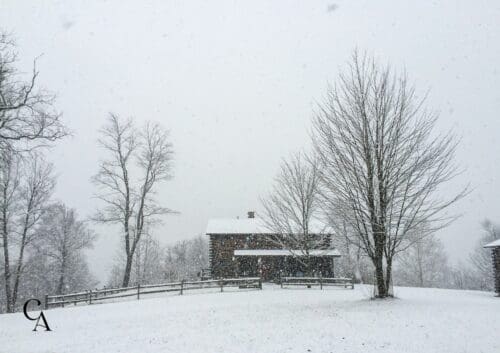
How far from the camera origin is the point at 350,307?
45.5 feet

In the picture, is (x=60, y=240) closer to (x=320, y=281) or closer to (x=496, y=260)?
(x=320, y=281)

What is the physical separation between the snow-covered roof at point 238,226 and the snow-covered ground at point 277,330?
19021 millimetres

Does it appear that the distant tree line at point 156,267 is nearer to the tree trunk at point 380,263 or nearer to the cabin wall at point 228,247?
the cabin wall at point 228,247

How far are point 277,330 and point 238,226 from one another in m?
26.3

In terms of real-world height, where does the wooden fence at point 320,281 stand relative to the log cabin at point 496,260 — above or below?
below

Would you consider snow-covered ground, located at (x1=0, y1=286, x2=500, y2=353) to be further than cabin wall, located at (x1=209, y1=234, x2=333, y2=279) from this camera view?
No

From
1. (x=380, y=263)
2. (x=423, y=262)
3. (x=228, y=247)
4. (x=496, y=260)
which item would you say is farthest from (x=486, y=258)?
(x=380, y=263)

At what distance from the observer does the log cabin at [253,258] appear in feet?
110

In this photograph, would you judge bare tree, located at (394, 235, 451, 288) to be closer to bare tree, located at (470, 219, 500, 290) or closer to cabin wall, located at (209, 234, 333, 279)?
bare tree, located at (470, 219, 500, 290)

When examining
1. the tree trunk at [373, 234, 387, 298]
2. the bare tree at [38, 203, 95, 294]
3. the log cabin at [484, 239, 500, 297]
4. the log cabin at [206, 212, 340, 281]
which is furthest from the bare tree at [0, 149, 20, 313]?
the log cabin at [484, 239, 500, 297]

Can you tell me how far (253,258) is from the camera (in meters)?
34.0

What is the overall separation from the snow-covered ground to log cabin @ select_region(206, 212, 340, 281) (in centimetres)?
1795

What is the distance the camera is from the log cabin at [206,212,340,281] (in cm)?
3359

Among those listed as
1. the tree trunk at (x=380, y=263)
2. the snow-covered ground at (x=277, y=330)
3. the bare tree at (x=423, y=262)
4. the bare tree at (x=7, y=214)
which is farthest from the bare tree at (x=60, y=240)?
the bare tree at (x=423, y=262)
